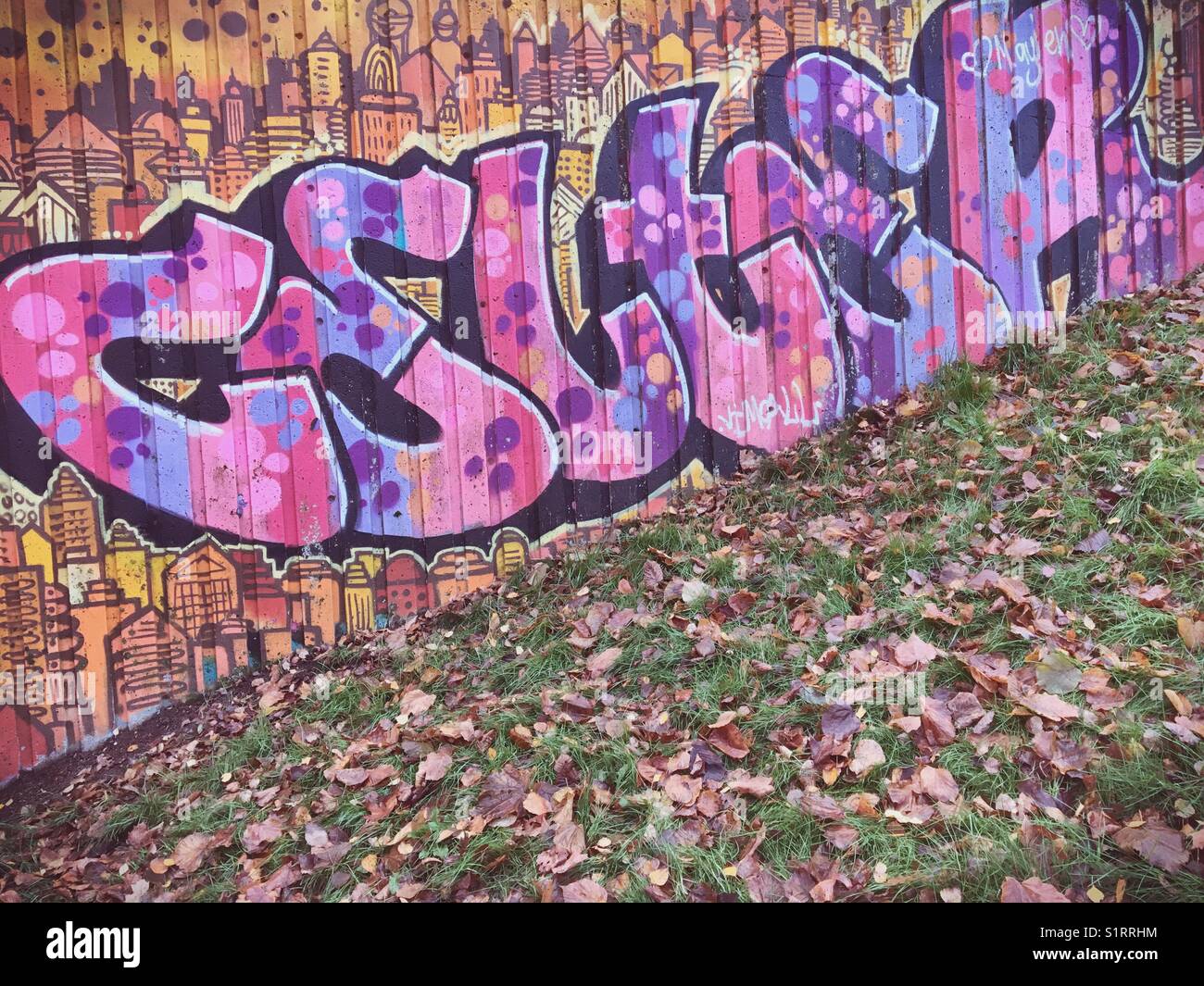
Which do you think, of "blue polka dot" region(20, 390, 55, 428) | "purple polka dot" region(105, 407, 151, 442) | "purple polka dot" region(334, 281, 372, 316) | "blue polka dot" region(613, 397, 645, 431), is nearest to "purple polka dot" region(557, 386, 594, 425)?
"blue polka dot" region(613, 397, 645, 431)

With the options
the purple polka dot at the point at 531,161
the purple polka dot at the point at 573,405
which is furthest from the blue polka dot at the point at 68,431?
the purple polka dot at the point at 531,161

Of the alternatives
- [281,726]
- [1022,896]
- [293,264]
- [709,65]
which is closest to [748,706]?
[1022,896]

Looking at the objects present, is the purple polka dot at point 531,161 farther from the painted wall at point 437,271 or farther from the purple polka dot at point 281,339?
the purple polka dot at point 281,339

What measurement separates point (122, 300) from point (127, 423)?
60cm

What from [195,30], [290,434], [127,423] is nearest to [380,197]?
[195,30]

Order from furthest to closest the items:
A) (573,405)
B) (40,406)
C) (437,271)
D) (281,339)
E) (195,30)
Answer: (573,405)
(437,271)
(281,339)
(195,30)
(40,406)

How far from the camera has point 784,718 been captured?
249cm

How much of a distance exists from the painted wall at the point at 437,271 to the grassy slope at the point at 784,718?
20.2 inches

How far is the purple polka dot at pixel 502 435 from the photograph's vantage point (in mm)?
4137

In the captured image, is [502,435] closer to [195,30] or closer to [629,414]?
[629,414]

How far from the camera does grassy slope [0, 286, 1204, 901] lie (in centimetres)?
204

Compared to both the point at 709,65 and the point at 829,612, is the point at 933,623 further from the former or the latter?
the point at 709,65

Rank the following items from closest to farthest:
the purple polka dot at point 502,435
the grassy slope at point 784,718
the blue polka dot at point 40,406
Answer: the grassy slope at point 784,718 → the blue polka dot at point 40,406 → the purple polka dot at point 502,435

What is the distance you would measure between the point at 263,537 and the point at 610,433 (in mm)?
1878
